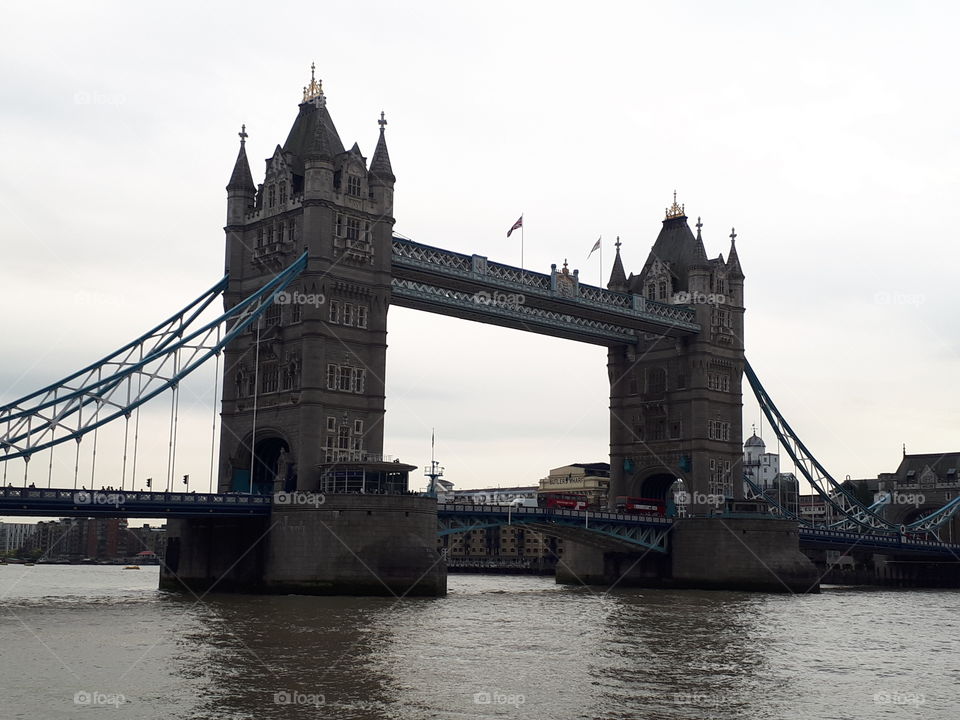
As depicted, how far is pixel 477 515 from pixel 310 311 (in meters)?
20.5

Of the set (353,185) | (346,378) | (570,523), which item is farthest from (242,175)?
(570,523)

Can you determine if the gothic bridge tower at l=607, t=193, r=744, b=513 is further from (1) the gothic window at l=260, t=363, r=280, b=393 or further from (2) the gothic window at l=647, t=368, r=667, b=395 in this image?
(1) the gothic window at l=260, t=363, r=280, b=393

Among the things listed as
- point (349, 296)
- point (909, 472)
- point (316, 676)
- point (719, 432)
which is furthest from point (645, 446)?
point (316, 676)

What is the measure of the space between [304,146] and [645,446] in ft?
153

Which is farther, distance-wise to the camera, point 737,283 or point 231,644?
point 737,283

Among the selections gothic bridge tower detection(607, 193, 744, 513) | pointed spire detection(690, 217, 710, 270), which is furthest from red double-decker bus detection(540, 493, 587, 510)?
pointed spire detection(690, 217, 710, 270)

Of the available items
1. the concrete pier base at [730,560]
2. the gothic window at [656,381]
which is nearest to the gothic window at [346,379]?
the concrete pier base at [730,560]

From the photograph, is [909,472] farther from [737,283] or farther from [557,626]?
[557,626]

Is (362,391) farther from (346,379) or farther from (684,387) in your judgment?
(684,387)

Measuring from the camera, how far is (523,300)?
96.2m

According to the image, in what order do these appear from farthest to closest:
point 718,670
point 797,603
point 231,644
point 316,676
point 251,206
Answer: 1. point 251,206
2. point 797,603
3. point 231,644
4. point 718,670
5. point 316,676

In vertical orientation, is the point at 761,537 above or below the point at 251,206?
below

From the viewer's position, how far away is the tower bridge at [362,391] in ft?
242

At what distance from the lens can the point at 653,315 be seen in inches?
4242
